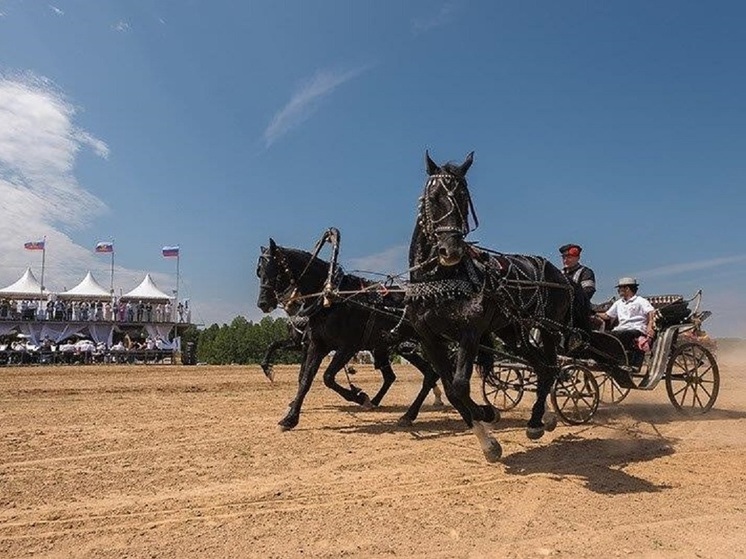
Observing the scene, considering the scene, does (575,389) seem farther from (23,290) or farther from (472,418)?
(23,290)

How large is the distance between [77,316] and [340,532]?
35310mm

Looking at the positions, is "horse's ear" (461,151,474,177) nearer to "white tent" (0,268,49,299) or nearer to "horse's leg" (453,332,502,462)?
"horse's leg" (453,332,502,462)

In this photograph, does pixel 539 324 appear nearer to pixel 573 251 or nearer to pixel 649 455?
pixel 649 455

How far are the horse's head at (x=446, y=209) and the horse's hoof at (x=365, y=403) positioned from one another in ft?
17.2

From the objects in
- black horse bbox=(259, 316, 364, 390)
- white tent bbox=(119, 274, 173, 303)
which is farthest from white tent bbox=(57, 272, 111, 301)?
black horse bbox=(259, 316, 364, 390)

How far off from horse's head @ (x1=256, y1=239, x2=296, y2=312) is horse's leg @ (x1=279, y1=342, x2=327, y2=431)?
0.96 meters

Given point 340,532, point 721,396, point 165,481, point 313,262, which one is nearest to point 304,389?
point 313,262

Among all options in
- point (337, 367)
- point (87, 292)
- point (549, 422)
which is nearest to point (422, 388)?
point (337, 367)

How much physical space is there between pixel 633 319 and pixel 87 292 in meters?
38.7

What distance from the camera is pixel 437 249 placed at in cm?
559

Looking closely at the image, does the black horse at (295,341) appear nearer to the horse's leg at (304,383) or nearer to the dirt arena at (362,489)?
the horse's leg at (304,383)

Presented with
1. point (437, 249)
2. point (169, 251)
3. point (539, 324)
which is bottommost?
point (539, 324)

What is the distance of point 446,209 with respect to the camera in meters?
5.64

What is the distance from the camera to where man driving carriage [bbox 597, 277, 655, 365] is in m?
9.28
